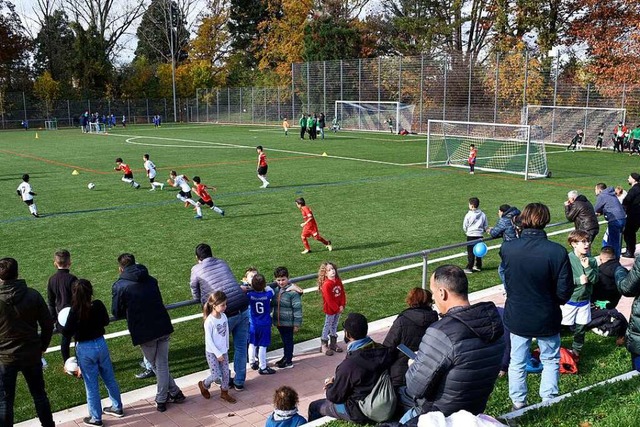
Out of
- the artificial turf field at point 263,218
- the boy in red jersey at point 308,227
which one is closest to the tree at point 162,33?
the artificial turf field at point 263,218

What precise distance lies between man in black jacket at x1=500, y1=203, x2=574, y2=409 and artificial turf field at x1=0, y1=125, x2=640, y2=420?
57cm

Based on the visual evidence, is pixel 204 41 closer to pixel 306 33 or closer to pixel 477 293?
pixel 306 33

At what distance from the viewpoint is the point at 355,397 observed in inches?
209

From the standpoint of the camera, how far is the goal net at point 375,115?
1978 inches

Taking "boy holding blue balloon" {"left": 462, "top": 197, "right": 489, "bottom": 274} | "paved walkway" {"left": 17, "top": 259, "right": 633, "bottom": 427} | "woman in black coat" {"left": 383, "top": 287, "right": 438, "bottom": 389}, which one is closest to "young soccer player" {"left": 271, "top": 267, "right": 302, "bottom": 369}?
"paved walkway" {"left": 17, "top": 259, "right": 633, "bottom": 427}

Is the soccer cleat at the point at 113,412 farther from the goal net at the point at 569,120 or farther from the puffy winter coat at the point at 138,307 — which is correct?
the goal net at the point at 569,120

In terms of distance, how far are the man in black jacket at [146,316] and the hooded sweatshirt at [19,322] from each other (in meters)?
0.81

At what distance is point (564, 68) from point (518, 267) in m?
45.2

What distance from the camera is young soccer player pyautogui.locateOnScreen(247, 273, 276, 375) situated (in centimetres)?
768

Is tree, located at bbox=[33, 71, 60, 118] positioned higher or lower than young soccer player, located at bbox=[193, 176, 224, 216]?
higher

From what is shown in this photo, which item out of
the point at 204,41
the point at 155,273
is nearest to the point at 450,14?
the point at 204,41

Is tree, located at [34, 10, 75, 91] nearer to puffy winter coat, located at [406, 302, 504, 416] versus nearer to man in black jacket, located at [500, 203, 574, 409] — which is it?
man in black jacket, located at [500, 203, 574, 409]

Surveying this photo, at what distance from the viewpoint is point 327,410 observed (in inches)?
224

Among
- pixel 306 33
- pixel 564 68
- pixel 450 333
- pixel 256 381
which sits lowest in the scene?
pixel 256 381
